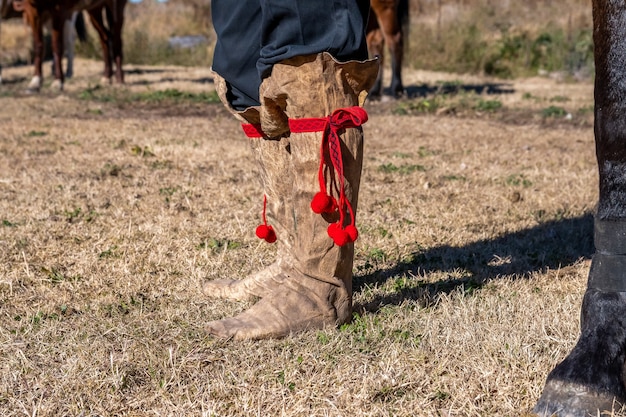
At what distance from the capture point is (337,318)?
87.8 inches

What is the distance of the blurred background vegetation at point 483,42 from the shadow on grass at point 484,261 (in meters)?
10.6

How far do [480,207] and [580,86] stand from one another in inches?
356

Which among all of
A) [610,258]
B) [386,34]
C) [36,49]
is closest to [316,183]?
[610,258]

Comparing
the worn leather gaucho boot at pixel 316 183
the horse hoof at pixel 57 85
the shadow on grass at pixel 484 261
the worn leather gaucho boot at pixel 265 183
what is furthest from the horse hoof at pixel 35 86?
the worn leather gaucho boot at pixel 316 183

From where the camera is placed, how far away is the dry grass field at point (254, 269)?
6.04ft

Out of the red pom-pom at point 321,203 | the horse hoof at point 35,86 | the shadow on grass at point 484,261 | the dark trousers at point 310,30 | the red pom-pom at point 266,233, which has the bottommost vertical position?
the shadow on grass at point 484,261

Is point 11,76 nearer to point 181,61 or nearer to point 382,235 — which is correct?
point 181,61

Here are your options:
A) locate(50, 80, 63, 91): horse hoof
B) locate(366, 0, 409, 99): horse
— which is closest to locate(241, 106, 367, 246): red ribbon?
locate(366, 0, 409, 99): horse

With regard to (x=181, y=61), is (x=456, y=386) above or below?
below

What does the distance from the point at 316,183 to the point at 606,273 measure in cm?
75

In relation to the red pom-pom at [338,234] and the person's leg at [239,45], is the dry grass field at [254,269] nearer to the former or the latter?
the red pom-pom at [338,234]

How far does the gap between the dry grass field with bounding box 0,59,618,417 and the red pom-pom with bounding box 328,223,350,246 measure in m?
0.27

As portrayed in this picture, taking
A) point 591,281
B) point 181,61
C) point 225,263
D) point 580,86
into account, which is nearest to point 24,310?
point 225,263

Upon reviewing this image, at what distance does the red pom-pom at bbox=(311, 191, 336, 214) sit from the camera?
202 cm
